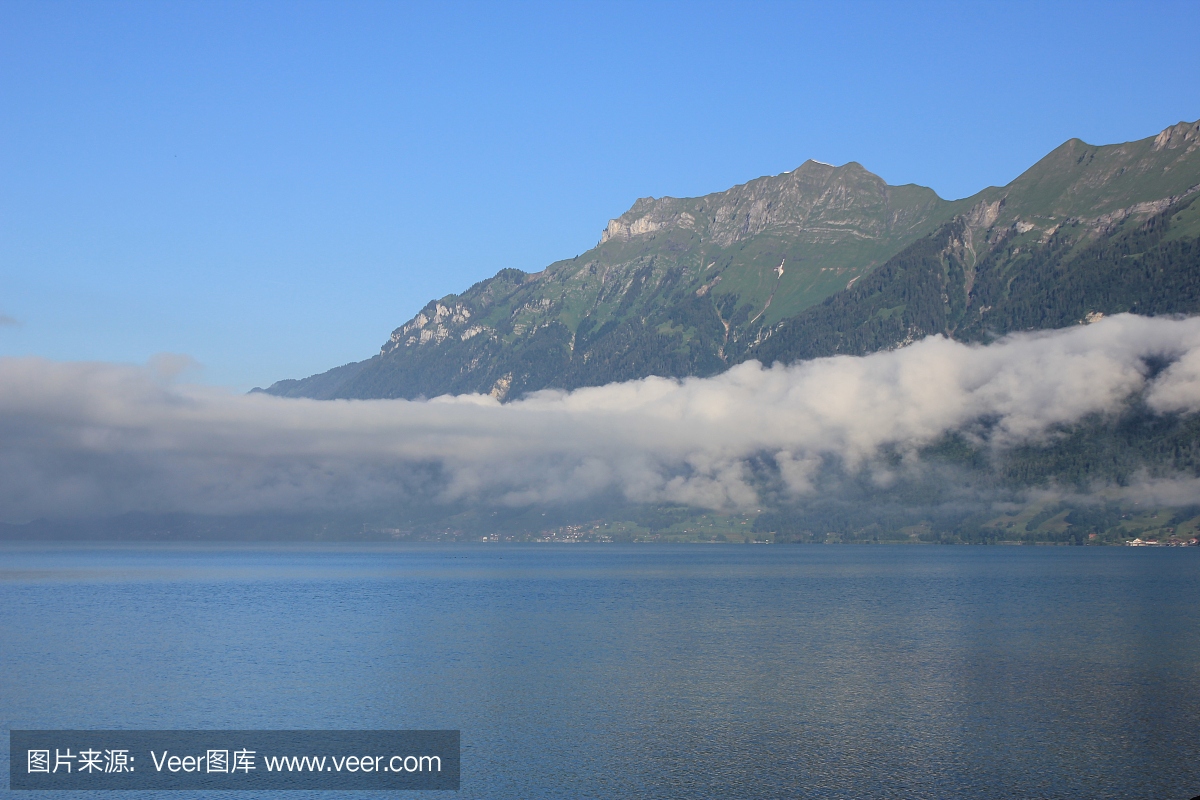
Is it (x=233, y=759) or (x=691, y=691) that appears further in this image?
(x=691, y=691)

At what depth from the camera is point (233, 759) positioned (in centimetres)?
6112

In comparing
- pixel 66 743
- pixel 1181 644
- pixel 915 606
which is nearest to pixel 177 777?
pixel 66 743

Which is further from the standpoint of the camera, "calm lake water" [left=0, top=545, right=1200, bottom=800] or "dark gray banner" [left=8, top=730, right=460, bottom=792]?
"calm lake water" [left=0, top=545, right=1200, bottom=800]

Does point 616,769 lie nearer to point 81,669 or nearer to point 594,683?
point 594,683

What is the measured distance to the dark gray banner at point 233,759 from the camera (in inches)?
2226

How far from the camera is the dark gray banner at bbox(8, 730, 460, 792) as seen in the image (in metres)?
56.5

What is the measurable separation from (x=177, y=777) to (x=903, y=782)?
42.6 metres

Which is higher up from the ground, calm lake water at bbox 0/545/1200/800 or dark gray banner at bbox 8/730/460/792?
dark gray banner at bbox 8/730/460/792

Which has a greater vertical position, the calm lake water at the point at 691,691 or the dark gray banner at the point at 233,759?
the dark gray banner at the point at 233,759

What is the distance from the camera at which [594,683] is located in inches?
3376

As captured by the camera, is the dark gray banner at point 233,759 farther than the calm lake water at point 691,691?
No

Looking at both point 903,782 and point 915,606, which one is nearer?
point 903,782

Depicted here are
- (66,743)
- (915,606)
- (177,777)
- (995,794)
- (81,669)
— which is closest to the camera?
(995,794)

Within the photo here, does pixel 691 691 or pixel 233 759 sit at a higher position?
pixel 233 759
